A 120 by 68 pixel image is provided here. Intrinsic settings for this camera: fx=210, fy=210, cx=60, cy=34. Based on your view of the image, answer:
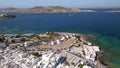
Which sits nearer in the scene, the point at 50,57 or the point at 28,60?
the point at 28,60

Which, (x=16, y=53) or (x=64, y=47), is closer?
(x=16, y=53)

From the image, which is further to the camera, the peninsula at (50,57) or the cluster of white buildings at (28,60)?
the peninsula at (50,57)

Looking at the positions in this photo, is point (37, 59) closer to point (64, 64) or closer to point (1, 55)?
point (64, 64)

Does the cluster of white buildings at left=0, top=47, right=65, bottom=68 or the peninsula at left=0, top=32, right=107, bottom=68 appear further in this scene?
the peninsula at left=0, top=32, right=107, bottom=68

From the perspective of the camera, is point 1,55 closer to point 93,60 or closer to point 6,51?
point 6,51

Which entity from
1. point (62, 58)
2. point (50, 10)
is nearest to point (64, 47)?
point (62, 58)

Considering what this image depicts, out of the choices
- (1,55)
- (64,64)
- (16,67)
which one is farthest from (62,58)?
(1,55)

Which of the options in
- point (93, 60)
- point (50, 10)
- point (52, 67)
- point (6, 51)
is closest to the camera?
point (52, 67)

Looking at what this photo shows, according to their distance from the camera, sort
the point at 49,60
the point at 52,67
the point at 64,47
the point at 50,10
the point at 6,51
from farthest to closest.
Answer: the point at 50,10 < the point at 64,47 < the point at 6,51 < the point at 49,60 < the point at 52,67

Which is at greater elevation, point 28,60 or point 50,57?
point 50,57
